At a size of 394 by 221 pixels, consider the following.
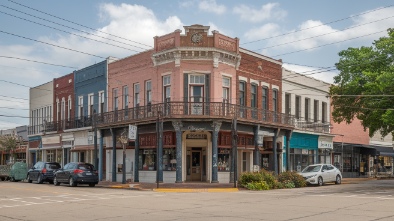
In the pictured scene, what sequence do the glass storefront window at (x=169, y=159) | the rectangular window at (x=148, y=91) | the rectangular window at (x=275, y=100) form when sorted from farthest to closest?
the rectangular window at (x=275, y=100), the rectangular window at (x=148, y=91), the glass storefront window at (x=169, y=159)

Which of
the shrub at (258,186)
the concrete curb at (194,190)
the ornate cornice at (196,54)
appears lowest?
the concrete curb at (194,190)

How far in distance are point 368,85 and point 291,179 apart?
24.5ft

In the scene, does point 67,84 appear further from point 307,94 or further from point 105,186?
point 307,94

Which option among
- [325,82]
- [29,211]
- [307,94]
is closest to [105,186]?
[29,211]

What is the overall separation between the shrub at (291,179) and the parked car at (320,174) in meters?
1.28

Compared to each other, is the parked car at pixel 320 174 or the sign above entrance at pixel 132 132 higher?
the sign above entrance at pixel 132 132

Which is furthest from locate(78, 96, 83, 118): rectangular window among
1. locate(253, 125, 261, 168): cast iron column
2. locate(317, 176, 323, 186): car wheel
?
locate(317, 176, 323, 186): car wheel

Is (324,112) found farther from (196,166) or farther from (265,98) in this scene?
(196,166)

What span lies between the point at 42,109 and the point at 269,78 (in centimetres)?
2503

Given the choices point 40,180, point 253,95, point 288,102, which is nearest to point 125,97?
point 40,180

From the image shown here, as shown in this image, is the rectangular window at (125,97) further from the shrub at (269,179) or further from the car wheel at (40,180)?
the shrub at (269,179)

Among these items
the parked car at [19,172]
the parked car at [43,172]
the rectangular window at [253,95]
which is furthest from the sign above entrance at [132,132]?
the parked car at [19,172]

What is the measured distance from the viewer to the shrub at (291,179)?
103ft

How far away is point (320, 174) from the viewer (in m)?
33.8
